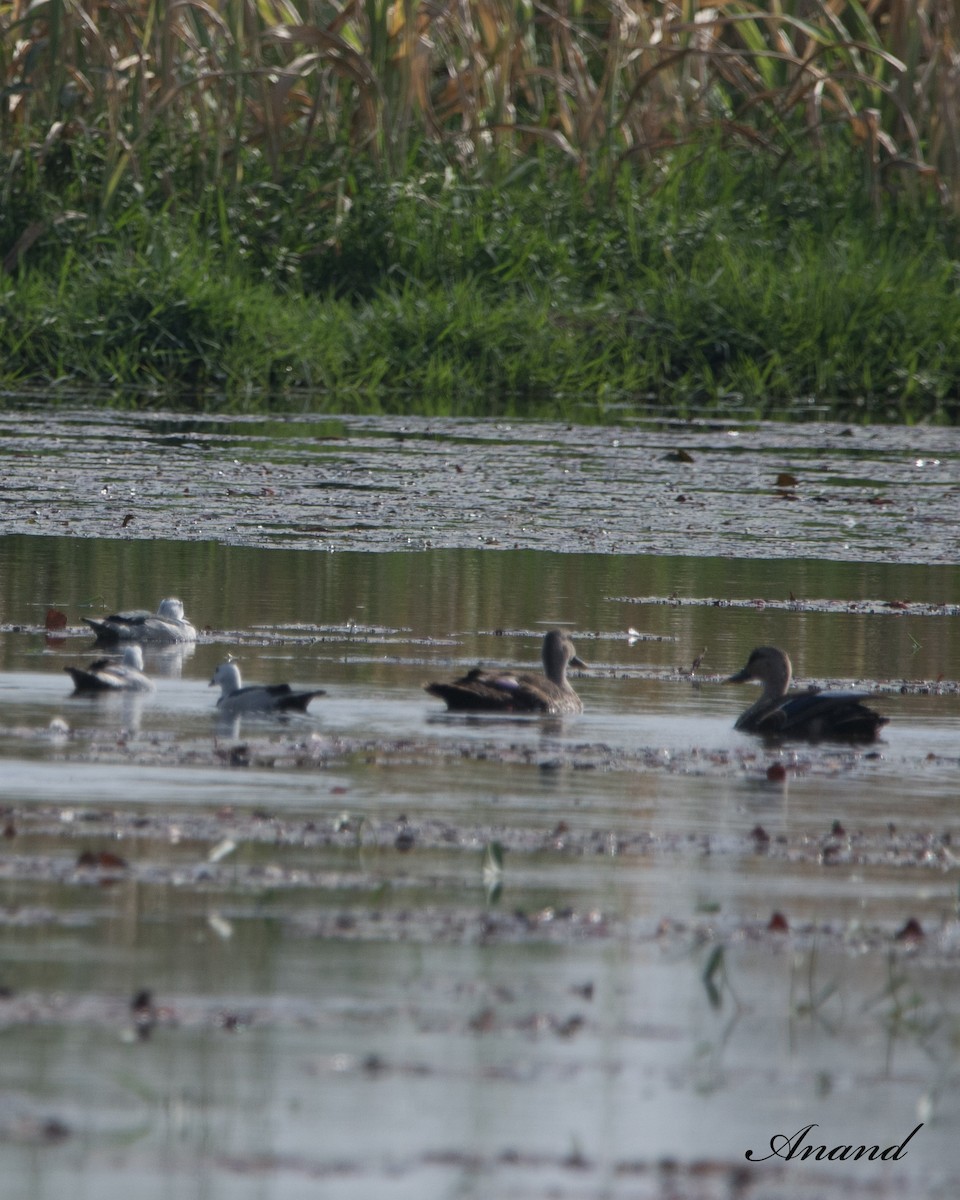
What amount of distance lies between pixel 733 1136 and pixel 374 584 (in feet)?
22.4

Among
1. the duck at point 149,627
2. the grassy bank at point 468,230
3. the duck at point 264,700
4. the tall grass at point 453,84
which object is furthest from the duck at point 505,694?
the tall grass at point 453,84

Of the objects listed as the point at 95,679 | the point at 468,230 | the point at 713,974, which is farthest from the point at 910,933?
the point at 468,230

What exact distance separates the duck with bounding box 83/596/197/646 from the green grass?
8706 millimetres

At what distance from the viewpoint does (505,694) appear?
24.6 ft

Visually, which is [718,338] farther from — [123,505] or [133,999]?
[133,999]

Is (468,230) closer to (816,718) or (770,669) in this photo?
(770,669)

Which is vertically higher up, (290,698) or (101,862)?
(290,698)

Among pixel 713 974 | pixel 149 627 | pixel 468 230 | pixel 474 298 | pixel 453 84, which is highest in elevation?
pixel 453 84

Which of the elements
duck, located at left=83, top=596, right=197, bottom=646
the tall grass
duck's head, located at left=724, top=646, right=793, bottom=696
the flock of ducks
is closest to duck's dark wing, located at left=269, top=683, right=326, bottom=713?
the flock of ducks

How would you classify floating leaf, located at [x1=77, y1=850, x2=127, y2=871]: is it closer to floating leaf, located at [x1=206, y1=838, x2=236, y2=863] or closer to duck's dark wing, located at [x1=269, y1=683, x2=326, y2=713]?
floating leaf, located at [x1=206, y1=838, x2=236, y2=863]

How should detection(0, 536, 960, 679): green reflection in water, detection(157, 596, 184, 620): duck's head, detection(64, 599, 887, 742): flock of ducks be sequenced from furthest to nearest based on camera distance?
detection(0, 536, 960, 679): green reflection in water < detection(157, 596, 184, 620): duck's head < detection(64, 599, 887, 742): flock of ducks

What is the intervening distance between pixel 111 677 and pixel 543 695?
1.26m

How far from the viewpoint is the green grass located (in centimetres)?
1814

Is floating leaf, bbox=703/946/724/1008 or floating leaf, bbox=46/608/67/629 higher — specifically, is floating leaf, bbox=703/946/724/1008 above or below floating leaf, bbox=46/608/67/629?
below
